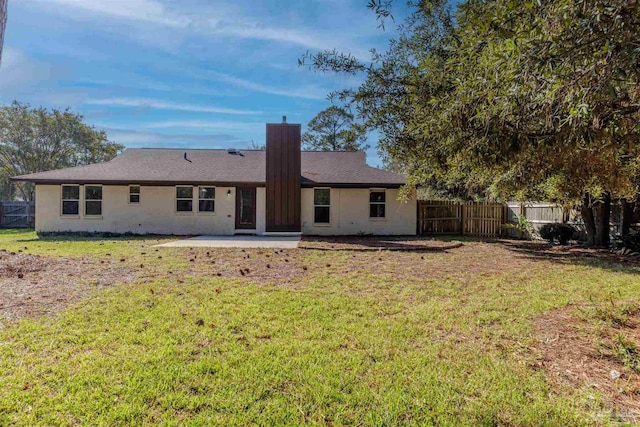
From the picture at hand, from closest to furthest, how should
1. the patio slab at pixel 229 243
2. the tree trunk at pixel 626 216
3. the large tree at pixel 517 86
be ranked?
1. the large tree at pixel 517 86
2. the patio slab at pixel 229 243
3. the tree trunk at pixel 626 216

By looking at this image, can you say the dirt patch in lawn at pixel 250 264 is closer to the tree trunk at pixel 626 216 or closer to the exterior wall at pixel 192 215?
the exterior wall at pixel 192 215

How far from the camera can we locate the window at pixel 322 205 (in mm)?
15211

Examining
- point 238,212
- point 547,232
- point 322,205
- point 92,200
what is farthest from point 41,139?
point 547,232

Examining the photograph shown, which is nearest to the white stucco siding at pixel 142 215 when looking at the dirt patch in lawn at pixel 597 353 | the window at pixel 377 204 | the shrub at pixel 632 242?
the window at pixel 377 204

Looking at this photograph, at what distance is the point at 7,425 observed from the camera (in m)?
2.17

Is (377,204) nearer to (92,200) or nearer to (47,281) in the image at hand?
(47,281)

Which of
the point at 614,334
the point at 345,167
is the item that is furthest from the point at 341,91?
the point at 345,167

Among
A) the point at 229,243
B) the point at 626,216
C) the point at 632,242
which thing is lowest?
the point at 229,243

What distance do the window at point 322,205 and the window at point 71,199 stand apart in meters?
10.4

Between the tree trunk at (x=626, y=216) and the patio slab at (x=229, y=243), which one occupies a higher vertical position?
the tree trunk at (x=626, y=216)

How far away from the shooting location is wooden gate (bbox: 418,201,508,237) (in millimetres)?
15648

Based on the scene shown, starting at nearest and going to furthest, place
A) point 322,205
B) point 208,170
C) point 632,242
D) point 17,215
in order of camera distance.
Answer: point 632,242, point 322,205, point 208,170, point 17,215

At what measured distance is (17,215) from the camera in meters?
19.4

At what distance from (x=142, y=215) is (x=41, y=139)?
809 inches
